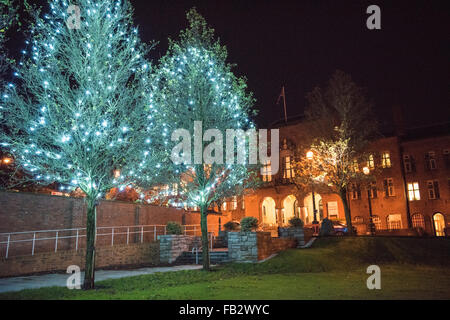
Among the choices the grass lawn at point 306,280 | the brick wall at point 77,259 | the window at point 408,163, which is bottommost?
the grass lawn at point 306,280

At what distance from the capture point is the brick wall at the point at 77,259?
Result: 1216cm

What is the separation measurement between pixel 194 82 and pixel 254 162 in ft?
17.9

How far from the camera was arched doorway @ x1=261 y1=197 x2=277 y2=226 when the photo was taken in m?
38.0

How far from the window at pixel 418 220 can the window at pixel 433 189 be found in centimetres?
201

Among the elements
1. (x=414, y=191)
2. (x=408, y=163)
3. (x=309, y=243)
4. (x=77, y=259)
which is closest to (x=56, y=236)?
(x=77, y=259)

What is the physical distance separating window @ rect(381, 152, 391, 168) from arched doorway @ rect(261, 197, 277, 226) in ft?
39.9

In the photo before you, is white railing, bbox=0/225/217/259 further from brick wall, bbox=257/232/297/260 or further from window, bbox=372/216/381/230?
window, bbox=372/216/381/230

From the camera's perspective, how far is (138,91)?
1216 cm

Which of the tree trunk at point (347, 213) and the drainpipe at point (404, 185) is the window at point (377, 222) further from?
the tree trunk at point (347, 213)

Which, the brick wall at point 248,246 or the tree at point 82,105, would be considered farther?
the brick wall at point 248,246

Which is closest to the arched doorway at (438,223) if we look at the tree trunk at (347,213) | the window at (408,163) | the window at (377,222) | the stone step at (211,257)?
the window at (377,222)

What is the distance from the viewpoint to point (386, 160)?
33.7m

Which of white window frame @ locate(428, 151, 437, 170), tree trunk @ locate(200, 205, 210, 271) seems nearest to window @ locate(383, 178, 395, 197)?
white window frame @ locate(428, 151, 437, 170)
